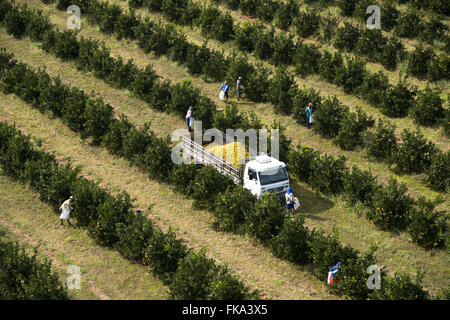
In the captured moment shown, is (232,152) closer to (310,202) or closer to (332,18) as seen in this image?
(310,202)

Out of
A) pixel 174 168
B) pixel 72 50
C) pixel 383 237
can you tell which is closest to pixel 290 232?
pixel 383 237

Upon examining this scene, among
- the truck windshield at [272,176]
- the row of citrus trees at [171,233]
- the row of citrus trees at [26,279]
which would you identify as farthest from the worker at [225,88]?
the row of citrus trees at [26,279]

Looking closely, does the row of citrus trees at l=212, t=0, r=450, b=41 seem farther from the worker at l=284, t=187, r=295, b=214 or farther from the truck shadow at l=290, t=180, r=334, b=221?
the worker at l=284, t=187, r=295, b=214

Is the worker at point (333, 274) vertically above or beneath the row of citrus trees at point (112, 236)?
above

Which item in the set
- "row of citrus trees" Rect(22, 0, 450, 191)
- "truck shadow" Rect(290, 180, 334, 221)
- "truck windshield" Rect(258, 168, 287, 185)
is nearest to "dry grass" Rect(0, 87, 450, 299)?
→ "truck shadow" Rect(290, 180, 334, 221)

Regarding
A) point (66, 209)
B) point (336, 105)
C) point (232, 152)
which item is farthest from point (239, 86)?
point (66, 209)

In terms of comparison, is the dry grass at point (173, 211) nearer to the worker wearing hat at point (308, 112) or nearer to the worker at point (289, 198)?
the worker at point (289, 198)
